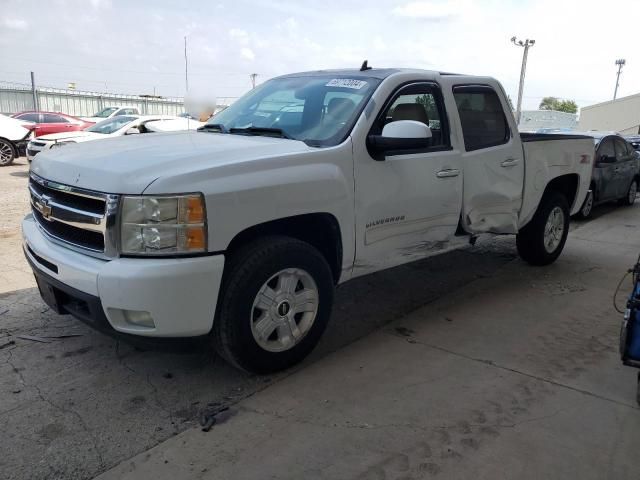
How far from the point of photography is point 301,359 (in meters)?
3.58

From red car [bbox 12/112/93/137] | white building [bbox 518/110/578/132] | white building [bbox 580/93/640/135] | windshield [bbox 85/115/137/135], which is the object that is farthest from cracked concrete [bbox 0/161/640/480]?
white building [bbox 580/93/640/135]

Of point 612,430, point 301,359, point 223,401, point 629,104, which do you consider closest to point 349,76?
point 301,359

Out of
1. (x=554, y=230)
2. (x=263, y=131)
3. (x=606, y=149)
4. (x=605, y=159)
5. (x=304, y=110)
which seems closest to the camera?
(x=263, y=131)

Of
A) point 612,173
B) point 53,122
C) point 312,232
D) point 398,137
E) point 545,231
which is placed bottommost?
point 545,231

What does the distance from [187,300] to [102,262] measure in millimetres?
505

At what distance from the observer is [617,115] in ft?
169

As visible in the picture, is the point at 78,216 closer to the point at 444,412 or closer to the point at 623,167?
the point at 444,412

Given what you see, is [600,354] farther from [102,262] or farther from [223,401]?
[102,262]

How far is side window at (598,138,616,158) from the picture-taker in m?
10.1

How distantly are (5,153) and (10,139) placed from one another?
39cm

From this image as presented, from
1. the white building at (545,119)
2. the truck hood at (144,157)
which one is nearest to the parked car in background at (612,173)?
the truck hood at (144,157)

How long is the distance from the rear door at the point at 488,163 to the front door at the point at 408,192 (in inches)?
8.3

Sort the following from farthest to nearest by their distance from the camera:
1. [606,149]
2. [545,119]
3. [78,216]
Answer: [545,119]
[606,149]
[78,216]

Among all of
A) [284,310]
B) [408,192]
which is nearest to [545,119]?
[408,192]
